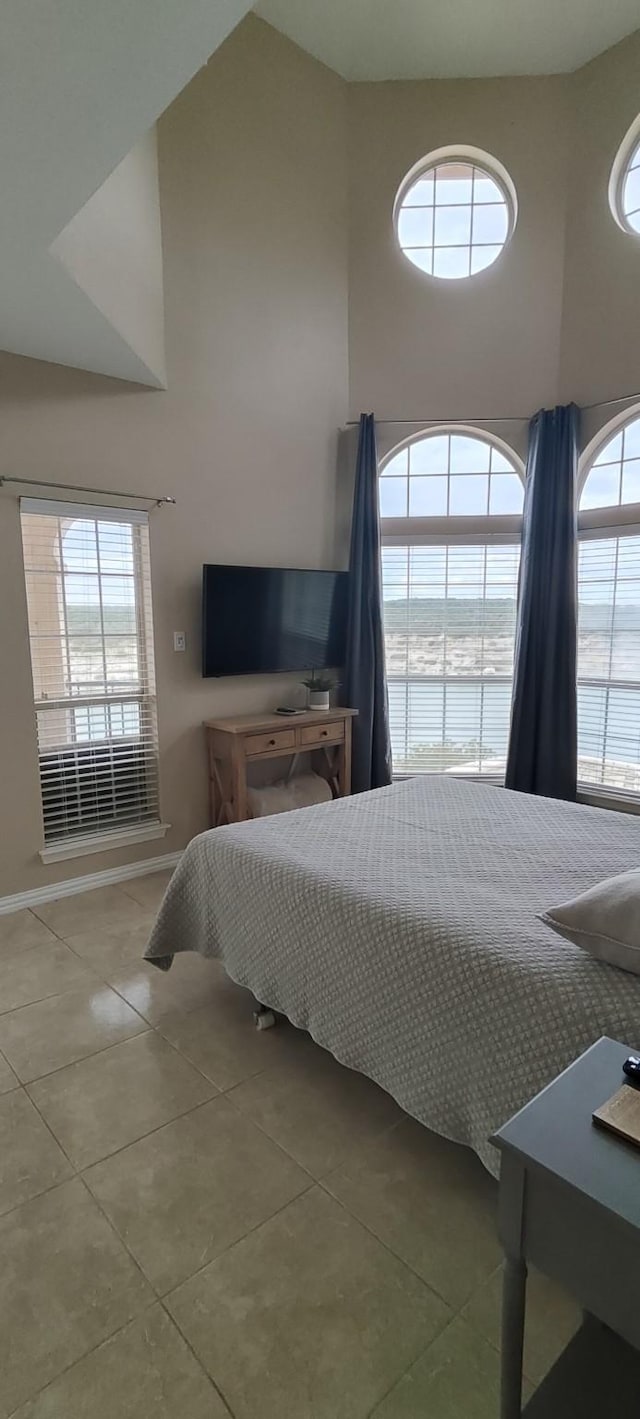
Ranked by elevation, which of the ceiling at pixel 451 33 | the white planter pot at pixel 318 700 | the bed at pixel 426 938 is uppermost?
the ceiling at pixel 451 33

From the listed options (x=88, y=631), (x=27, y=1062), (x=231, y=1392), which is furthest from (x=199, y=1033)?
(x=88, y=631)

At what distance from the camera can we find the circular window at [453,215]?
4.10 meters

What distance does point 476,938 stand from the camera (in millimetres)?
1557

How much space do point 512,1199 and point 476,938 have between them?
705 mm

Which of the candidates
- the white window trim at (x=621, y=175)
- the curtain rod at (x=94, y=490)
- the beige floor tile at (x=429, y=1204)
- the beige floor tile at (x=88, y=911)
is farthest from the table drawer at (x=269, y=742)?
the white window trim at (x=621, y=175)

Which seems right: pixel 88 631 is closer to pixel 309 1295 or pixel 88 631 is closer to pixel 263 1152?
pixel 263 1152

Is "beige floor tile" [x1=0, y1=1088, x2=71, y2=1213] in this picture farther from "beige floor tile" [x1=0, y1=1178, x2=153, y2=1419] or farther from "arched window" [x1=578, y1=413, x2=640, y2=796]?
"arched window" [x1=578, y1=413, x2=640, y2=796]

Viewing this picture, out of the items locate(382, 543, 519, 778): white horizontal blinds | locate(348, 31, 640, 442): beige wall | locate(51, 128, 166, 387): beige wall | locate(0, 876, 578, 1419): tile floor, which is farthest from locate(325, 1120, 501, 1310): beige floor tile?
locate(348, 31, 640, 442): beige wall

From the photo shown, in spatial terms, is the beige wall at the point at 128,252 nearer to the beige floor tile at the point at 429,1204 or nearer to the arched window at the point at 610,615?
the arched window at the point at 610,615

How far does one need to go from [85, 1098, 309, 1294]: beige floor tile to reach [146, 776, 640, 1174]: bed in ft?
1.06

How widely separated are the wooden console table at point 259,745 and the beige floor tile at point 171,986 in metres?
0.90

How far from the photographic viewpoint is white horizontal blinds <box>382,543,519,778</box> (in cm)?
436

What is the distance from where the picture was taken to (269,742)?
370 centimetres

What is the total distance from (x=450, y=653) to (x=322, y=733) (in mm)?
1122
